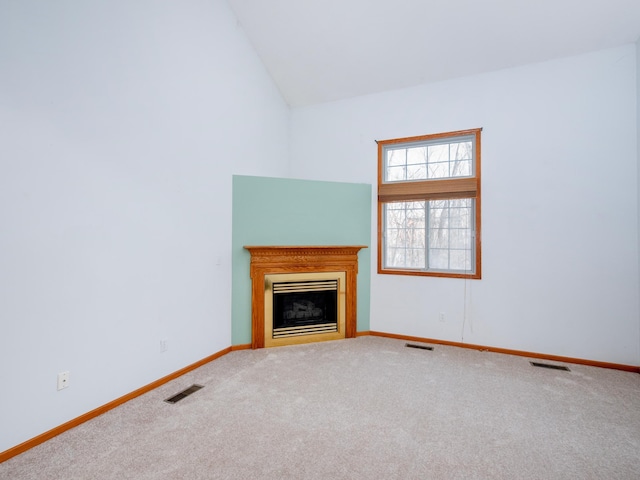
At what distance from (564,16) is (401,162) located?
6.67 ft

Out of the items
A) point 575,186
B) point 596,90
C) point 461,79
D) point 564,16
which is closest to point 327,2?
point 461,79

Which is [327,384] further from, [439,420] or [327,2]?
[327,2]

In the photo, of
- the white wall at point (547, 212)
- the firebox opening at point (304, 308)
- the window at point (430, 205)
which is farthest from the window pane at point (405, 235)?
the firebox opening at point (304, 308)

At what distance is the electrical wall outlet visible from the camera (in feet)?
6.61

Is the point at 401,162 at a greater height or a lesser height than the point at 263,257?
greater

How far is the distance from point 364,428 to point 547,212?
116 inches

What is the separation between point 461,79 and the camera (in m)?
3.79

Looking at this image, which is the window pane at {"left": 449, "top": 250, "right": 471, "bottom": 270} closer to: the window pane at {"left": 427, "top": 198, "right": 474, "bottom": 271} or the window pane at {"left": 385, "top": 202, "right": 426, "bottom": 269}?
the window pane at {"left": 427, "top": 198, "right": 474, "bottom": 271}

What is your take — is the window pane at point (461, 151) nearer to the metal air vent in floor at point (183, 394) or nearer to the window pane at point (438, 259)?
the window pane at point (438, 259)

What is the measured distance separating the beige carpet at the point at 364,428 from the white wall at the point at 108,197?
0.40m

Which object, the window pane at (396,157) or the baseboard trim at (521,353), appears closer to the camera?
the baseboard trim at (521,353)

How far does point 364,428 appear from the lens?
2.09 m

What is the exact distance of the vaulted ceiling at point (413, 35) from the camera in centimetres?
302

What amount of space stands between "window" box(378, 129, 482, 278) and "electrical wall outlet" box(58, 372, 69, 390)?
3288 millimetres
